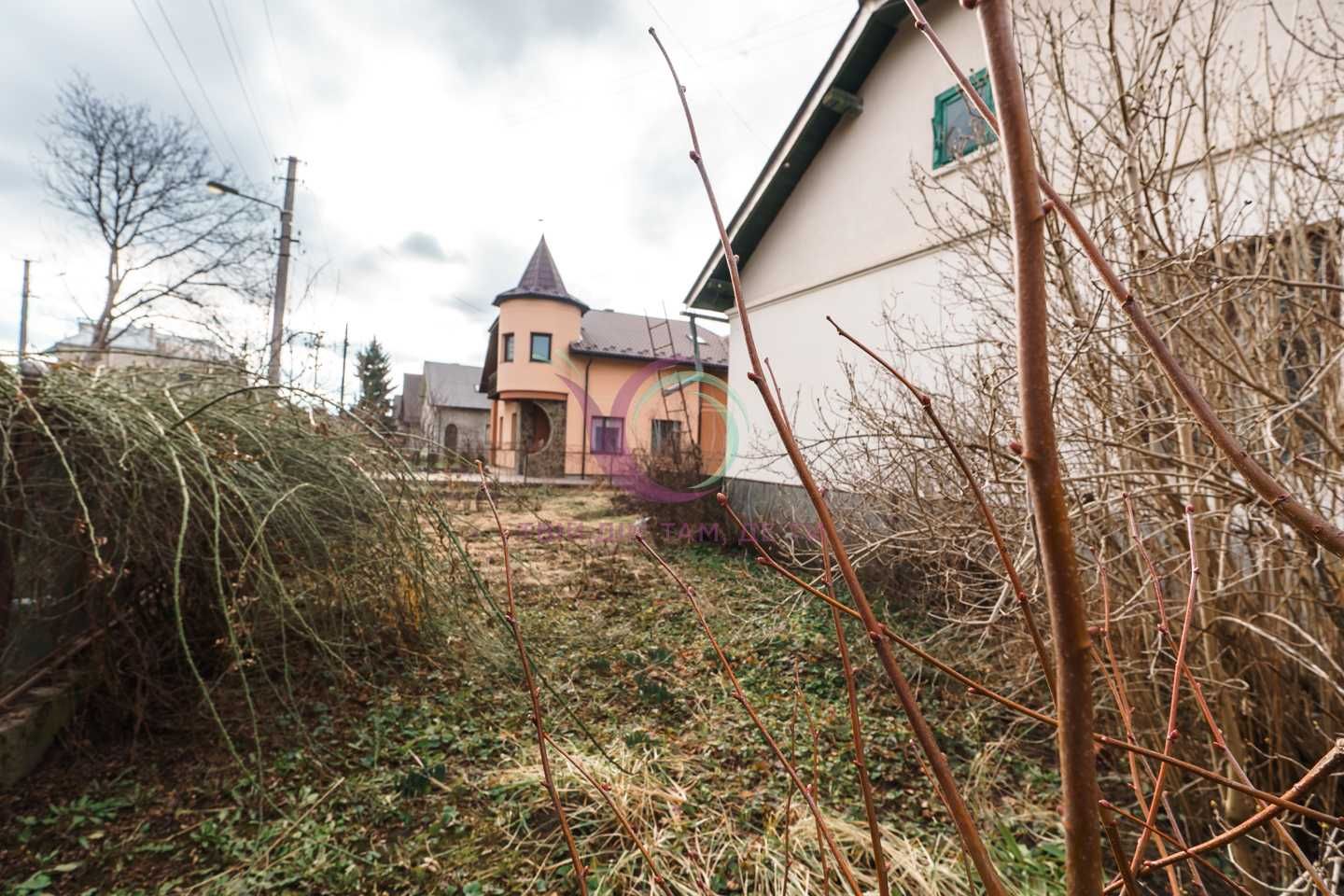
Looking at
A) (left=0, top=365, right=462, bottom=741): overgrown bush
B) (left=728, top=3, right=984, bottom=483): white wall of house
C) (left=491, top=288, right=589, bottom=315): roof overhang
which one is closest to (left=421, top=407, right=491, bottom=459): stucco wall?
(left=491, top=288, right=589, bottom=315): roof overhang

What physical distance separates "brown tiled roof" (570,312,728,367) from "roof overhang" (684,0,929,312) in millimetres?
8258

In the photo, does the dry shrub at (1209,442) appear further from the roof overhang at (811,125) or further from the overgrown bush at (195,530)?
the roof overhang at (811,125)

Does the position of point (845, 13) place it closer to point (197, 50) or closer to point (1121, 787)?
point (1121, 787)

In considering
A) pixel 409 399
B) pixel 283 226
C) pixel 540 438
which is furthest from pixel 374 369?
pixel 283 226

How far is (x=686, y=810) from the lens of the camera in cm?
248

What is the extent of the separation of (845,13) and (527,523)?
741cm

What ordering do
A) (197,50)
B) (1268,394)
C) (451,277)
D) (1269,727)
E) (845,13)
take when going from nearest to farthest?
(1268,394) → (1269,727) → (845,13) → (197,50) → (451,277)

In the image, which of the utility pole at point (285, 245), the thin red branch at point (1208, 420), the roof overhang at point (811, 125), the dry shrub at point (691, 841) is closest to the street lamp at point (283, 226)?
the utility pole at point (285, 245)

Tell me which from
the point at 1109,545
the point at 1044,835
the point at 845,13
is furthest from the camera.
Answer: the point at 845,13

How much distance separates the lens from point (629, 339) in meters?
20.6

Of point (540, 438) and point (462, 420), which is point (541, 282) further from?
point (462, 420)

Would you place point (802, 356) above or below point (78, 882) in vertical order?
above

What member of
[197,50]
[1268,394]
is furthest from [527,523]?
[197,50]

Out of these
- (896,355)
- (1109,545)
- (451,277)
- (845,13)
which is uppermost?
(451,277)
